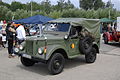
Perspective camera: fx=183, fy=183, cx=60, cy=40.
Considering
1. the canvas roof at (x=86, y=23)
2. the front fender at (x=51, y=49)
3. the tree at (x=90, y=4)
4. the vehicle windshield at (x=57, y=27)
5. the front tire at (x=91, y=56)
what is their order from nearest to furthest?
1. the front fender at (x=51, y=49)
2. the vehicle windshield at (x=57, y=27)
3. the canvas roof at (x=86, y=23)
4. the front tire at (x=91, y=56)
5. the tree at (x=90, y=4)

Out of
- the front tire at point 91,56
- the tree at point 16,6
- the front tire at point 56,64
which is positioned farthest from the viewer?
the tree at point 16,6

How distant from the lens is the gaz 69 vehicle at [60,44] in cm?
629

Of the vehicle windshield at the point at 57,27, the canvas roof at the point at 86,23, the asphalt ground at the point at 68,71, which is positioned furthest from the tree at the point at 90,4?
the vehicle windshield at the point at 57,27

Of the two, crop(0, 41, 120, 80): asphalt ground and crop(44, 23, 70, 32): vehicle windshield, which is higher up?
crop(44, 23, 70, 32): vehicle windshield

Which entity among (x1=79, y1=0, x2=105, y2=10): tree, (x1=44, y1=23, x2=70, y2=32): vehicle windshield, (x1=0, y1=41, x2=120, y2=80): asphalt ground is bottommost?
(x1=0, y1=41, x2=120, y2=80): asphalt ground

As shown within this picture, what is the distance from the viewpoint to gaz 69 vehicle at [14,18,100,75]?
629 centimetres

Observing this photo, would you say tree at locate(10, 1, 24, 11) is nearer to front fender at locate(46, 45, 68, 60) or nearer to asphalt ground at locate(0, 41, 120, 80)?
asphalt ground at locate(0, 41, 120, 80)

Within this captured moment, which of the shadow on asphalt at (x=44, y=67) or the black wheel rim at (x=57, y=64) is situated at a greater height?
the black wheel rim at (x=57, y=64)

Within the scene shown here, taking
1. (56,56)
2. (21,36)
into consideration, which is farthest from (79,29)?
(21,36)

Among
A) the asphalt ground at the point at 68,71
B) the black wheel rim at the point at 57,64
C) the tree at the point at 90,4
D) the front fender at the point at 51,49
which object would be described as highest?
the tree at the point at 90,4

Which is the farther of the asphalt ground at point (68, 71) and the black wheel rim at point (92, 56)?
the black wheel rim at point (92, 56)

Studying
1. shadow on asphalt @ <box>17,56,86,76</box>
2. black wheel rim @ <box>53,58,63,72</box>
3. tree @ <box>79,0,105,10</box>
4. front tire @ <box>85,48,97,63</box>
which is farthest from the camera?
tree @ <box>79,0,105,10</box>

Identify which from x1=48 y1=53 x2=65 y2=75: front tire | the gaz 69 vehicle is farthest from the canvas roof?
x1=48 y1=53 x2=65 y2=75: front tire

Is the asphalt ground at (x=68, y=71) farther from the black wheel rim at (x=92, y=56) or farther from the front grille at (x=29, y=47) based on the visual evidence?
the front grille at (x=29, y=47)
